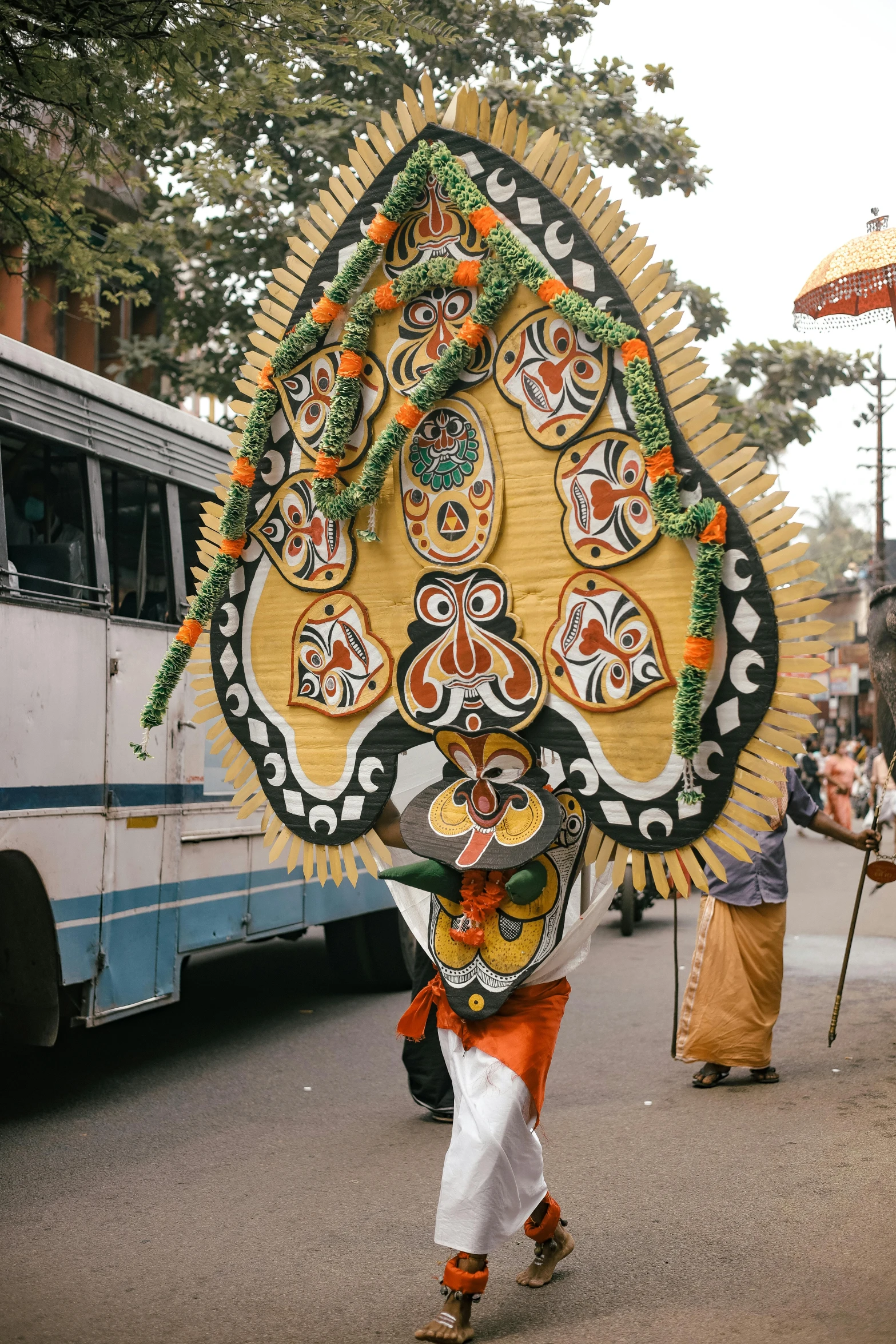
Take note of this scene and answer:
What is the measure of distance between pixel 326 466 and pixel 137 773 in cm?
252

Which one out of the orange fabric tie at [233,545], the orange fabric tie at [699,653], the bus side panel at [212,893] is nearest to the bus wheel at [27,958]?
the bus side panel at [212,893]

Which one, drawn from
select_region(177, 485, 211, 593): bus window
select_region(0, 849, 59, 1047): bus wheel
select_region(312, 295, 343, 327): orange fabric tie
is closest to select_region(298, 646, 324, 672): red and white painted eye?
select_region(312, 295, 343, 327): orange fabric tie

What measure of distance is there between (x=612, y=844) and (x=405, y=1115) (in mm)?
2685

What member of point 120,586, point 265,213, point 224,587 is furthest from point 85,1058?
point 265,213

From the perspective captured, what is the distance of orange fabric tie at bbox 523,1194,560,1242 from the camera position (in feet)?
11.8

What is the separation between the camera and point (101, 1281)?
12.4ft

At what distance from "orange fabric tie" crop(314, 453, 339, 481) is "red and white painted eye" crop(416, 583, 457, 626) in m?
0.46

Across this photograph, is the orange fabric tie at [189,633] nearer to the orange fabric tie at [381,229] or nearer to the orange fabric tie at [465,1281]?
the orange fabric tie at [381,229]

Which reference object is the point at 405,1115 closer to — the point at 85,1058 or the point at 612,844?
the point at 85,1058

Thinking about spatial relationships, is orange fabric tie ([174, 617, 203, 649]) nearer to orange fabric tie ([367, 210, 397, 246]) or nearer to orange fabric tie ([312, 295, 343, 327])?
orange fabric tie ([312, 295, 343, 327])

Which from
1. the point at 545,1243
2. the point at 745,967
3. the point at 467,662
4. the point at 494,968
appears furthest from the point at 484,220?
the point at 745,967

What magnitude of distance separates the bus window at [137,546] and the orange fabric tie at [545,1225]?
3.35 metres

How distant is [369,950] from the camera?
26.8 feet

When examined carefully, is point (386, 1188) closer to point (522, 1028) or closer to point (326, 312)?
point (522, 1028)
